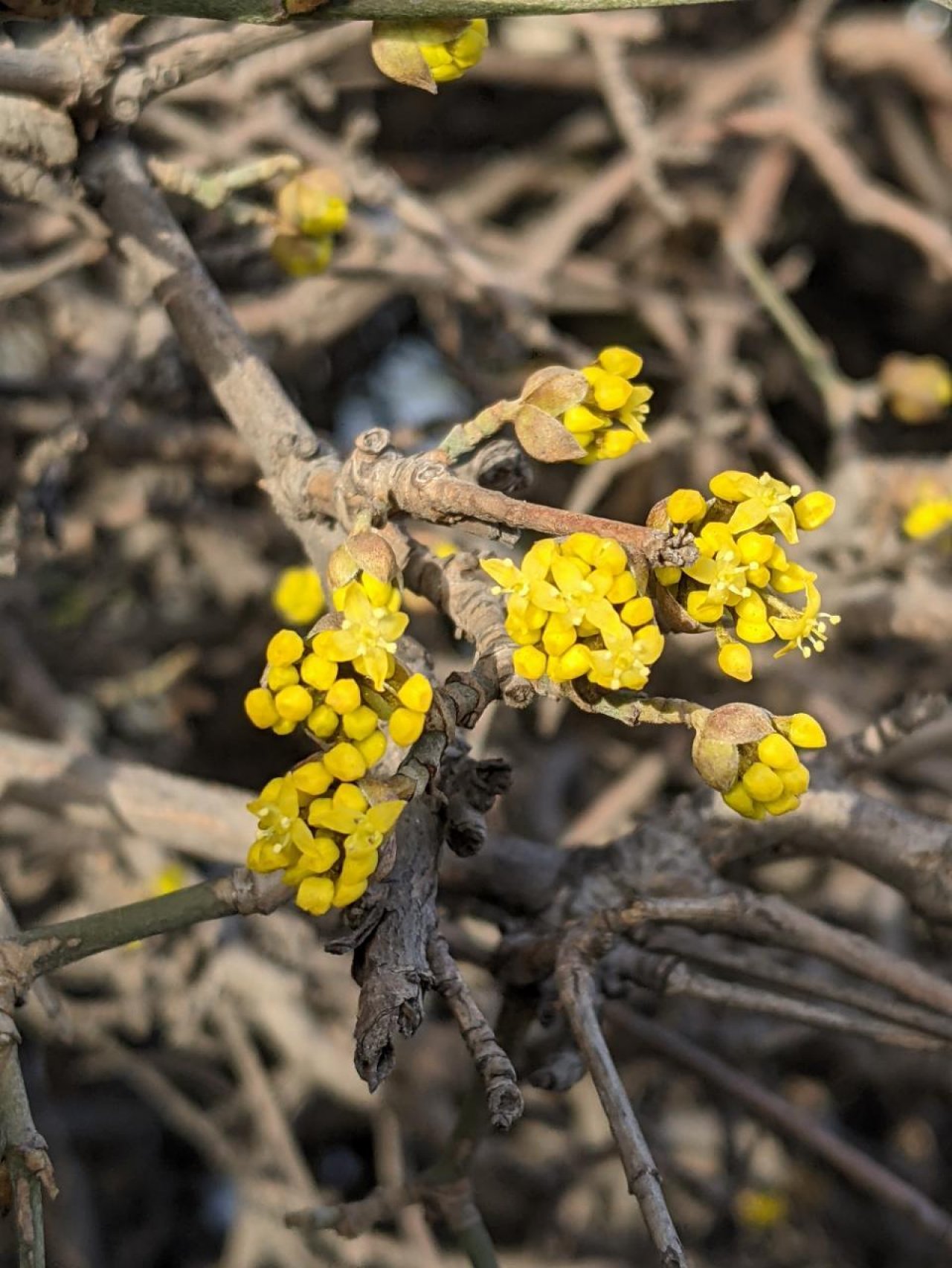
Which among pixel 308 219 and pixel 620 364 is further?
pixel 308 219

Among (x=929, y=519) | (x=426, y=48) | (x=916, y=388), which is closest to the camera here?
(x=426, y=48)

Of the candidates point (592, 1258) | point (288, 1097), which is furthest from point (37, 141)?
point (592, 1258)

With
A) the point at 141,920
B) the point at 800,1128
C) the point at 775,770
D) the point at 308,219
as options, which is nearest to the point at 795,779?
the point at 775,770

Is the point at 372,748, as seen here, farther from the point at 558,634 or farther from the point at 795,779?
the point at 795,779

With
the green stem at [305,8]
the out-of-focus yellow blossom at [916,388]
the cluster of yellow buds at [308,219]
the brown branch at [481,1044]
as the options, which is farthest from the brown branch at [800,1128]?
the out-of-focus yellow blossom at [916,388]

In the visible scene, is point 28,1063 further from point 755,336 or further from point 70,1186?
point 755,336

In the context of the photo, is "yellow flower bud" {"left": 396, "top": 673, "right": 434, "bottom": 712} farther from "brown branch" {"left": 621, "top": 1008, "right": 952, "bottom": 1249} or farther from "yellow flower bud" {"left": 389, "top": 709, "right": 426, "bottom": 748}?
"brown branch" {"left": 621, "top": 1008, "right": 952, "bottom": 1249}

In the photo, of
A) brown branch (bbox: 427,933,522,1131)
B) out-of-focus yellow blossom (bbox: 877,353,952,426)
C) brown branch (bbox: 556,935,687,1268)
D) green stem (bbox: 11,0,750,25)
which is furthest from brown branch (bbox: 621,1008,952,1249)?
out-of-focus yellow blossom (bbox: 877,353,952,426)
